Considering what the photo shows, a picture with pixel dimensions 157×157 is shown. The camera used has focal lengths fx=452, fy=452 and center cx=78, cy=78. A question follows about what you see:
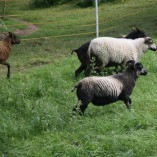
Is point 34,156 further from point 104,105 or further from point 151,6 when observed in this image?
point 151,6

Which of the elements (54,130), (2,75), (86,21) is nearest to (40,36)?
(86,21)

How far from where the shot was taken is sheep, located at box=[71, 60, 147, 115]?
22.8ft

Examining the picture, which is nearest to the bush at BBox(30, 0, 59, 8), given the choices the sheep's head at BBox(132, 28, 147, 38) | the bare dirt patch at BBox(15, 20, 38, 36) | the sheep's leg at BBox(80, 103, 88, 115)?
the bare dirt patch at BBox(15, 20, 38, 36)

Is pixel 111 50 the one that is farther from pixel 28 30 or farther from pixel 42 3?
pixel 42 3

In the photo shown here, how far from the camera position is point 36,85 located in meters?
8.41

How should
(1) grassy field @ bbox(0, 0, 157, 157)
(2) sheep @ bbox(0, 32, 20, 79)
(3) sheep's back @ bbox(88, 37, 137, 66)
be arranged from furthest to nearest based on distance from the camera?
(2) sheep @ bbox(0, 32, 20, 79)
(3) sheep's back @ bbox(88, 37, 137, 66)
(1) grassy field @ bbox(0, 0, 157, 157)

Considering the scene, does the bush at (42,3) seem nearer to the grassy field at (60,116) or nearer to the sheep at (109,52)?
the grassy field at (60,116)

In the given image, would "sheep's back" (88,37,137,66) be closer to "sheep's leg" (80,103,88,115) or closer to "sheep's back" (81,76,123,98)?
"sheep's back" (81,76,123,98)

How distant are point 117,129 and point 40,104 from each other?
148 centimetres

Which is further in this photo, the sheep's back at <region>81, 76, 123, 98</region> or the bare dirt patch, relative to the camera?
the bare dirt patch

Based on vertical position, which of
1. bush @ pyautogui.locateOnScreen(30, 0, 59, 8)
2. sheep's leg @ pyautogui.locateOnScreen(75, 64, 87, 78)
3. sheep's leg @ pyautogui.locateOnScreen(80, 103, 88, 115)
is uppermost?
sheep's leg @ pyautogui.locateOnScreen(80, 103, 88, 115)

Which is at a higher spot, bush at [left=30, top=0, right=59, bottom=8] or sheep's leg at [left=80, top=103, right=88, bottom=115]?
sheep's leg at [left=80, top=103, right=88, bottom=115]

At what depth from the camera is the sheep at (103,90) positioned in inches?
274

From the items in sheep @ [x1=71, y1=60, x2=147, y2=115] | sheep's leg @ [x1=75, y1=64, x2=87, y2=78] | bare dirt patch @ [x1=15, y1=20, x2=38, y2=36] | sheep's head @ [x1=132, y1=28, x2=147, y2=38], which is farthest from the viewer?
bare dirt patch @ [x1=15, y1=20, x2=38, y2=36]
